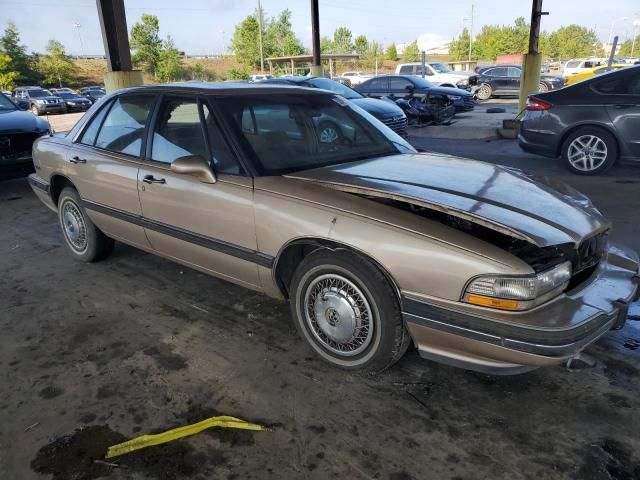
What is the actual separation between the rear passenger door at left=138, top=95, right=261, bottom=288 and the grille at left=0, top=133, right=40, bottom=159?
4.88 m

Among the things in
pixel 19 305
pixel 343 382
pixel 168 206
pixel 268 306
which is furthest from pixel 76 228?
pixel 343 382

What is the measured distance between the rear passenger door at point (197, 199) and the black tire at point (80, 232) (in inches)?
39.0

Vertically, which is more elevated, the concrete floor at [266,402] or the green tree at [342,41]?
the green tree at [342,41]

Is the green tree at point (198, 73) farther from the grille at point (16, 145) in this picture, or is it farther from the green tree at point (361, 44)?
the grille at point (16, 145)

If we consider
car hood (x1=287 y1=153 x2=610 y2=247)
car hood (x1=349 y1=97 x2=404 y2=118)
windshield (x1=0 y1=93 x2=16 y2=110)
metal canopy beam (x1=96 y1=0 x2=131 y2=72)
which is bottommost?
car hood (x1=349 y1=97 x2=404 y2=118)

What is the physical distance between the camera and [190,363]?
2.93 metres

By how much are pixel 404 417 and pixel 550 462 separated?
0.64m

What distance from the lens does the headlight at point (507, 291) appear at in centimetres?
220

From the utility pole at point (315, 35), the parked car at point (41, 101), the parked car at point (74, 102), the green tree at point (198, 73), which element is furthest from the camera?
the green tree at point (198, 73)

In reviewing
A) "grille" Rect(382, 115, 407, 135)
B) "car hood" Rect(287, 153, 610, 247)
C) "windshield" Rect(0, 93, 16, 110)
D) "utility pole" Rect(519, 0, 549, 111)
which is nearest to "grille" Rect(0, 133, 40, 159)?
"windshield" Rect(0, 93, 16, 110)

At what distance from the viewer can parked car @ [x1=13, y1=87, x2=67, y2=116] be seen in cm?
2891

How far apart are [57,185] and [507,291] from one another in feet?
13.6

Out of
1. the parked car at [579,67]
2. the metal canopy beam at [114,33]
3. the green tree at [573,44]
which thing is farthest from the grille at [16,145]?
the green tree at [573,44]

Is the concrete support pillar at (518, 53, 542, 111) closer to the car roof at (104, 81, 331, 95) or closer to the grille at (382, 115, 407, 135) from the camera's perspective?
the grille at (382, 115, 407, 135)
